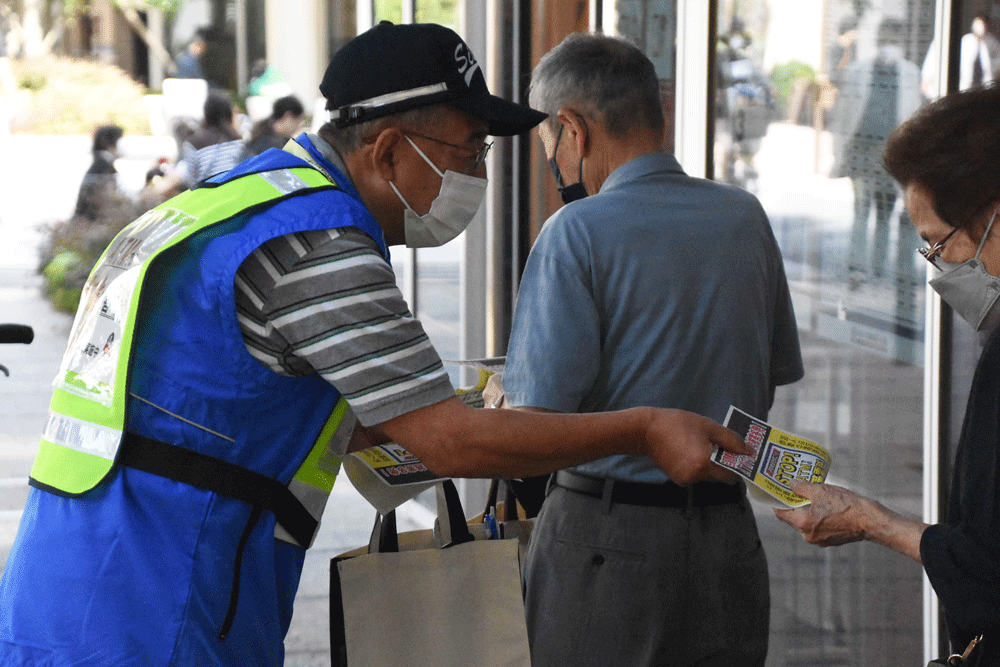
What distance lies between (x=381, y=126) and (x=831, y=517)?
1.04m

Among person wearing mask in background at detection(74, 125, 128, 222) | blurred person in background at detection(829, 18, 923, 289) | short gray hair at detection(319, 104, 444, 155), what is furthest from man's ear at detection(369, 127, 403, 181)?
person wearing mask in background at detection(74, 125, 128, 222)

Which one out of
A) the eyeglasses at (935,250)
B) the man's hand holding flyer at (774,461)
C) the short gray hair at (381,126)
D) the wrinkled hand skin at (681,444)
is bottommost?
the man's hand holding flyer at (774,461)

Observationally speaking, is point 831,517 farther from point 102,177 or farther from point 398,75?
point 102,177

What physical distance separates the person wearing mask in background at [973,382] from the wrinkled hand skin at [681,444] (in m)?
0.31

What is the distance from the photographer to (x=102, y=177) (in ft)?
39.6

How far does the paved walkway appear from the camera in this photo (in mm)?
5176

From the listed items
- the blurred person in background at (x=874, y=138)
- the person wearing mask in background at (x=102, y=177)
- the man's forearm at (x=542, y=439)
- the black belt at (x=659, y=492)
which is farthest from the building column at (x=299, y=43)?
the man's forearm at (x=542, y=439)

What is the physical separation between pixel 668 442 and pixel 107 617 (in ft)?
2.92

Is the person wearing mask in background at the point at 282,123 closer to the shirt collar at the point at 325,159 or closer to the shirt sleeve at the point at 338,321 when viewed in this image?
the shirt collar at the point at 325,159

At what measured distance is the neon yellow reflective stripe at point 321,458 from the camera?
5.86ft

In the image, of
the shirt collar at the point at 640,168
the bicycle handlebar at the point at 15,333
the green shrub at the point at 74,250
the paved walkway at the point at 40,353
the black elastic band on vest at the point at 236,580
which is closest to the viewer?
the black elastic band on vest at the point at 236,580

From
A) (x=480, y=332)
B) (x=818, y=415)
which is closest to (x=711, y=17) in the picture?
(x=818, y=415)

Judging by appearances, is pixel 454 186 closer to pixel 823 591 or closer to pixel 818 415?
pixel 818 415

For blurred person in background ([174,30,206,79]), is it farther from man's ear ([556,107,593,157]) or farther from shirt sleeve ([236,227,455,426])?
shirt sleeve ([236,227,455,426])
